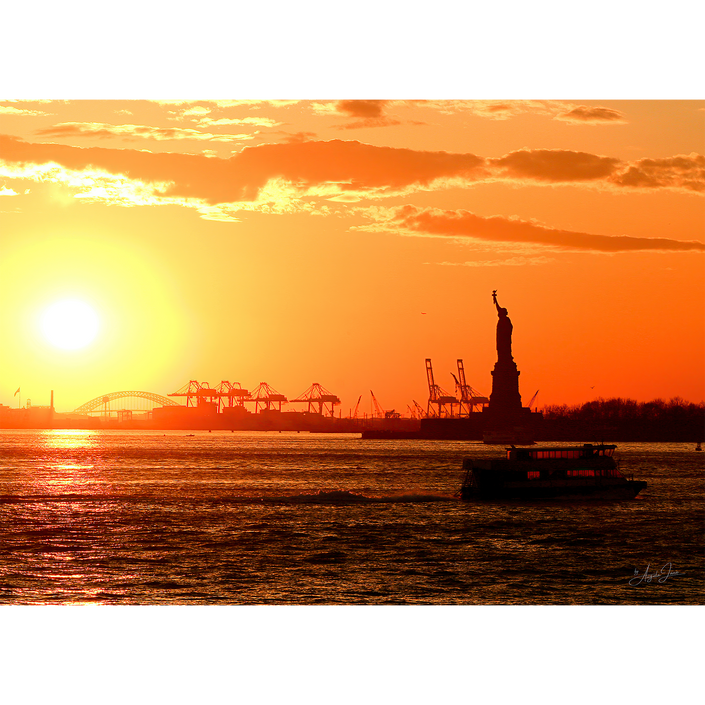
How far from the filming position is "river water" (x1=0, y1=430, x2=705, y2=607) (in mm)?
26984

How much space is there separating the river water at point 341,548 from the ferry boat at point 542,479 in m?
1.14

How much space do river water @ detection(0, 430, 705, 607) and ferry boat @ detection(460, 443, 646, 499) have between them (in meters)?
1.14

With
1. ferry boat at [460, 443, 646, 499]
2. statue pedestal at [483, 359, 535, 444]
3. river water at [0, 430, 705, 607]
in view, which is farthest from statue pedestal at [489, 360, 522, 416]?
ferry boat at [460, 443, 646, 499]

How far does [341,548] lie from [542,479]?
85.5 feet

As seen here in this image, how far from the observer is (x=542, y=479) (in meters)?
59.4

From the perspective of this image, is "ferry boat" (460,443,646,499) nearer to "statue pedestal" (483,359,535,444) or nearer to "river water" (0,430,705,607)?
"river water" (0,430,705,607)

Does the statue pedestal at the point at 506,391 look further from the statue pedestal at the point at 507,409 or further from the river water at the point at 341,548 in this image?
the river water at the point at 341,548
